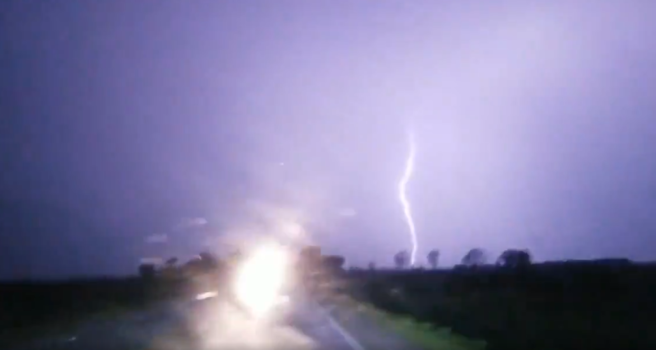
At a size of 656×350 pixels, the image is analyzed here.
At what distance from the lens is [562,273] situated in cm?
7038

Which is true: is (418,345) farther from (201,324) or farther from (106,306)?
(106,306)

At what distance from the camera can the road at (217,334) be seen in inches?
997

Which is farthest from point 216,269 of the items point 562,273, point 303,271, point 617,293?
point 617,293

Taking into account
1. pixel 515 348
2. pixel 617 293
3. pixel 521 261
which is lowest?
pixel 515 348

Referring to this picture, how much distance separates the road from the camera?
2533cm

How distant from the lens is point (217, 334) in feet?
97.3

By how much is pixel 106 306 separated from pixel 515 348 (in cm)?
3472

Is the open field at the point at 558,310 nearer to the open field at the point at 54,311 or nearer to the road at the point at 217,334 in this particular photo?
the road at the point at 217,334

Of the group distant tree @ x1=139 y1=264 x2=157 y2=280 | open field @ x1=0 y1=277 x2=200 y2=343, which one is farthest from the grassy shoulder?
distant tree @ x1=139 y1=264 x2=157 y2=280

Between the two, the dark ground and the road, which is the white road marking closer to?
the road

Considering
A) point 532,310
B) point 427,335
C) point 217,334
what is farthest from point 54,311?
point 427,335

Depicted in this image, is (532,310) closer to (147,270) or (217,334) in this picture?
(217,334)

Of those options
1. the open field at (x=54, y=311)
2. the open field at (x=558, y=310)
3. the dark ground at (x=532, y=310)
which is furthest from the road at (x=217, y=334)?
the open field at (x=558, y=310)

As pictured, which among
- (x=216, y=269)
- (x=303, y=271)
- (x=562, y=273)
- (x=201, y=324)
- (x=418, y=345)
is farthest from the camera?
(x=216, y=269)
